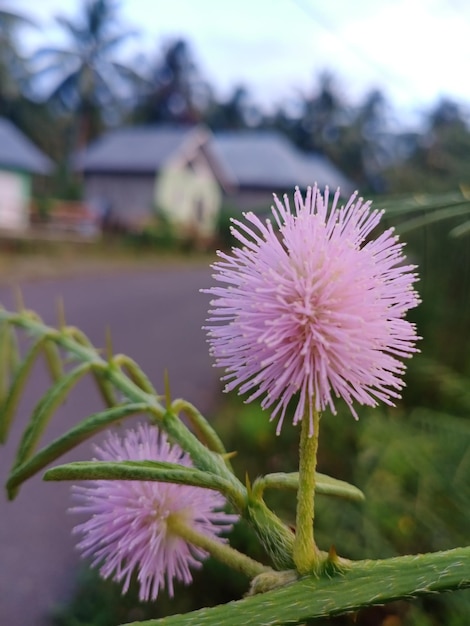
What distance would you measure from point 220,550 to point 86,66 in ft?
86.7

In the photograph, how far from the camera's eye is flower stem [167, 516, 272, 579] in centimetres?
29

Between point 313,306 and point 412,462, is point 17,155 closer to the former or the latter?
point 412,462

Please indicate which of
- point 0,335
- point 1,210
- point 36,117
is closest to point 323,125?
point 36,117

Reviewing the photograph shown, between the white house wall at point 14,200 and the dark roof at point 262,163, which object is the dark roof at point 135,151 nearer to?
the dark roof at point 262,163

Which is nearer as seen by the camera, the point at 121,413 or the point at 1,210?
the point at 121,413

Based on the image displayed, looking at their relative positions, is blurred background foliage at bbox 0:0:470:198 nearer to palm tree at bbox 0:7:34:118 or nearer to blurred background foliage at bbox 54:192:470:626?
palm tree at bbox 0:7:34:118

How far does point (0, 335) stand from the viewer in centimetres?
54

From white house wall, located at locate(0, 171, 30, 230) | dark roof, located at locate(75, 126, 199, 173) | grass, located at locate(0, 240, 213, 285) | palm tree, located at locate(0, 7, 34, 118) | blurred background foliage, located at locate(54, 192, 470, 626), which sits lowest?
blurred background foliage, located at locate(54, 192, 470, 626)

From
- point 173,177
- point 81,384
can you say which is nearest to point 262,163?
point 173,177

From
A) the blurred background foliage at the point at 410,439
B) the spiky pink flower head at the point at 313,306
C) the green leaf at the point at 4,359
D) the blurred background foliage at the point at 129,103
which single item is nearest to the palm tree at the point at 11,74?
the blurred background foliage at the point at 129,103

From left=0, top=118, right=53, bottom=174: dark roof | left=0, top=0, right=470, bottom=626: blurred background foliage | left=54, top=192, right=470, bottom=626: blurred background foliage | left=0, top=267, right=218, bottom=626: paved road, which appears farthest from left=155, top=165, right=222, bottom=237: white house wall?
left=54, top=192, right=470, bottom=626: blurred background foliage

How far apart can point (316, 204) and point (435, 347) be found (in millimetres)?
1813

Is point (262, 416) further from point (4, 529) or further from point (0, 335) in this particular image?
point (0, 335)

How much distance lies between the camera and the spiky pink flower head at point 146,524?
34 cm
